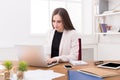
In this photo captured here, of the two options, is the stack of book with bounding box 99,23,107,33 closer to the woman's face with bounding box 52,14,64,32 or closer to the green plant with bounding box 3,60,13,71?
the woman's face with bounding box 52,14,64,32

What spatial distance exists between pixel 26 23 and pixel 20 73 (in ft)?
7.44

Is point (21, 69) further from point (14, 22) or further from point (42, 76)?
point (14, 22)

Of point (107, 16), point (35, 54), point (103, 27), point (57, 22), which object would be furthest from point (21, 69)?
point (107, 16)

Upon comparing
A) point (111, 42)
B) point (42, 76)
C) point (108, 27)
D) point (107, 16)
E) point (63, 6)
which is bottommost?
point (42, 76)

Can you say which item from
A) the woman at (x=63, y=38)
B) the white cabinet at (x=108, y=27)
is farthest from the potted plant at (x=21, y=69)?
the white cabinet at (x=108, y=27)

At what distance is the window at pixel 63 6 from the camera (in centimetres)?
372

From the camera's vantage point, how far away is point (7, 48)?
3.36m

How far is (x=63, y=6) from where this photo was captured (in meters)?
4.04

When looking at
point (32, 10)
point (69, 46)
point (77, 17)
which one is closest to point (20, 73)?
point (69, 46)

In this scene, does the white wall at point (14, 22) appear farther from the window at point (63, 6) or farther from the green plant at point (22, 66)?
the green plant at point (22, 66)

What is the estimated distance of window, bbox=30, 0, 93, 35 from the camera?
3.72 meters

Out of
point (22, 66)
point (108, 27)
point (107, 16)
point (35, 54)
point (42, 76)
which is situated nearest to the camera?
point (22, 66)

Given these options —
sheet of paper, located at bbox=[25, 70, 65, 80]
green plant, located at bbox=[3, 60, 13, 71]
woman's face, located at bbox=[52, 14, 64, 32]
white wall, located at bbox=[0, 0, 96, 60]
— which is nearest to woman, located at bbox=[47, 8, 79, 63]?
woman's face, located at bbox=[52, 14, 64, 32]

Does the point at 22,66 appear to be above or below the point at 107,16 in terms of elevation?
below
